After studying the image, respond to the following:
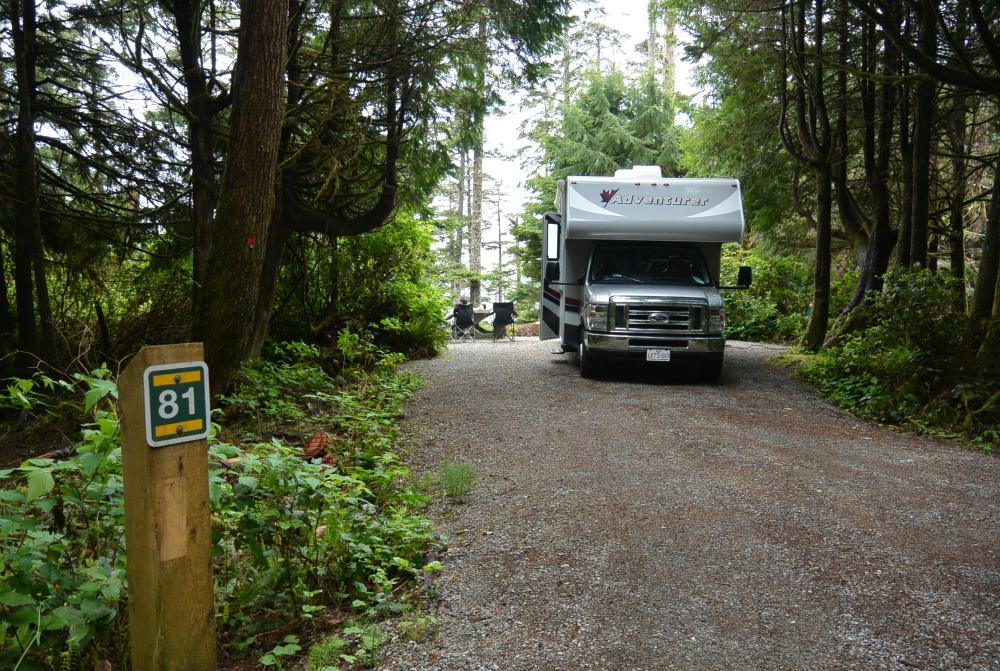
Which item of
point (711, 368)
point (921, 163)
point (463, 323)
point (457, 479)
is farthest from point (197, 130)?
point (463, 323)

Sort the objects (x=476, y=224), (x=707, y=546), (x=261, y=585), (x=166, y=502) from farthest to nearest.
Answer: (x=476, y=224) → (x=707, y=546) → (x=261, y=585) → (x=166, y=502)

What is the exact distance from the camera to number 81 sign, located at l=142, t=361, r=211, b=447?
2764 millimetres

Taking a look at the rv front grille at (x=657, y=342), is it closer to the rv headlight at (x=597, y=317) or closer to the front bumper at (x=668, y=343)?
the front bumper at (x=668, y=343)

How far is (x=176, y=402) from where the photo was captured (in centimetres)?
283

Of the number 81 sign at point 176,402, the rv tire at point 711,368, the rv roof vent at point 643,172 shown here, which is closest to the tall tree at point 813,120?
the rv roof vent at point 643,172

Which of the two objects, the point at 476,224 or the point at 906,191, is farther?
the point at 476,224

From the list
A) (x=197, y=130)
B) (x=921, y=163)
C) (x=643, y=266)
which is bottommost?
(x=643, y=266)

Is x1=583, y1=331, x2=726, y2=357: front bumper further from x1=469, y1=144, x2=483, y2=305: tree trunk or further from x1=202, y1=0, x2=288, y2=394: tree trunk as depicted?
x1=469, y1=144, x2=483, y2=305: tree trunk

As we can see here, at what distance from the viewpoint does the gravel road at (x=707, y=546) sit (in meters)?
3.54

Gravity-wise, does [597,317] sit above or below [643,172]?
below

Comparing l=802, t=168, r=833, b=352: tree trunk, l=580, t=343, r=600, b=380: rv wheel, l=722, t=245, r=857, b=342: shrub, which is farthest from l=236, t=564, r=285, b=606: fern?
l=722, t=245, r=857, b=342: shrub

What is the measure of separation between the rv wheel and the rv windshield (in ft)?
4.01

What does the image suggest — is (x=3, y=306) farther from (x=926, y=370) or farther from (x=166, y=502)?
(x=926, y=370)

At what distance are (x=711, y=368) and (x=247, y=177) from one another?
7.27 metres
